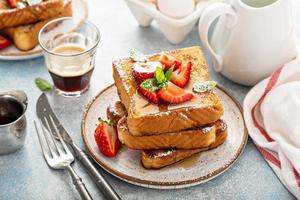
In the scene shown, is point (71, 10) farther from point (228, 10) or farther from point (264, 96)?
point (264, 96)

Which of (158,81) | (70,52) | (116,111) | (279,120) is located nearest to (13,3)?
(70,52)

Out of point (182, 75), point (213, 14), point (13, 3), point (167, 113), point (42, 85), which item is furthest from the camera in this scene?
point (13, 3)

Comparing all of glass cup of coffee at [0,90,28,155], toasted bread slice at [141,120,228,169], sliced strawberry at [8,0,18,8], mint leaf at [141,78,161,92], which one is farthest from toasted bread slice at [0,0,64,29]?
toasted bread slice at [141,120,228,169]

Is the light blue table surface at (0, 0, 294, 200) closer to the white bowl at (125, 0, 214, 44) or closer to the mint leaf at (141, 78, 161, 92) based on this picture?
the white bowl at (125, 0, 214, 44)

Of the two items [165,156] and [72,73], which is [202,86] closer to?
[165,156]

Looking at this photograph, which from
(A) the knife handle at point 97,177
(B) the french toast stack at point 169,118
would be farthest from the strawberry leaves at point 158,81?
(A) the knife handle at point 97,177

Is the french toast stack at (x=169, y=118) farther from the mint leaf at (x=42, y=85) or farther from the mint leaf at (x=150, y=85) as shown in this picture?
the mint leaf at (x=42, y=85)
